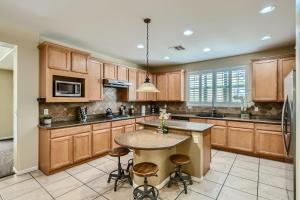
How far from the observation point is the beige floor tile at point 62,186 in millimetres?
2547

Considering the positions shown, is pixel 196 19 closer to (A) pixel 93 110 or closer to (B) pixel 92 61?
(B) pixel 92 61

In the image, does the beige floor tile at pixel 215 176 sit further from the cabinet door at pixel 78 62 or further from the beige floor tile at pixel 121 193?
the cabinet door at pixel 78 62

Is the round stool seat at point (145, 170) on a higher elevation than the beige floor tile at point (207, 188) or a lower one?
higher

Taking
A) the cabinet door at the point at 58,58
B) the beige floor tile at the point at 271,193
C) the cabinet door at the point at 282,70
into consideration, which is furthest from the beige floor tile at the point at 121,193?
the cabinet door at the point at 282,70

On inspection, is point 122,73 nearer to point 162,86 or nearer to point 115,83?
point 115,83

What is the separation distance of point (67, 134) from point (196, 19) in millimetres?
3282

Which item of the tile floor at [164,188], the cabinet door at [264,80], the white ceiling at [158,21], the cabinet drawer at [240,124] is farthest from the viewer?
the cabinet drawer at [240,124]

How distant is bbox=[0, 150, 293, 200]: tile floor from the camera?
2.43 m

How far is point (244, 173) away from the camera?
317cm

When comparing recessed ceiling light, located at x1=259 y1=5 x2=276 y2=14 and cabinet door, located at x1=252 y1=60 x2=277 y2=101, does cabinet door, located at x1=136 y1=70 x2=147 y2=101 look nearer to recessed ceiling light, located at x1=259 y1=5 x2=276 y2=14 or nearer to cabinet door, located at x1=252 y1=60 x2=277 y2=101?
cabinet door, located at x1=252 y1=60 x2=277 y2=101

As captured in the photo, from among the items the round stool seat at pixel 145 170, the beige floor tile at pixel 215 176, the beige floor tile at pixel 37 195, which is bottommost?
the beige floor tile at pixel 37 195

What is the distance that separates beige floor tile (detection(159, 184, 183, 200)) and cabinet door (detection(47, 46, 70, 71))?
3064 millimetres

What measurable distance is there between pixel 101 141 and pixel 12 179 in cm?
173

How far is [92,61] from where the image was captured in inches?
163
